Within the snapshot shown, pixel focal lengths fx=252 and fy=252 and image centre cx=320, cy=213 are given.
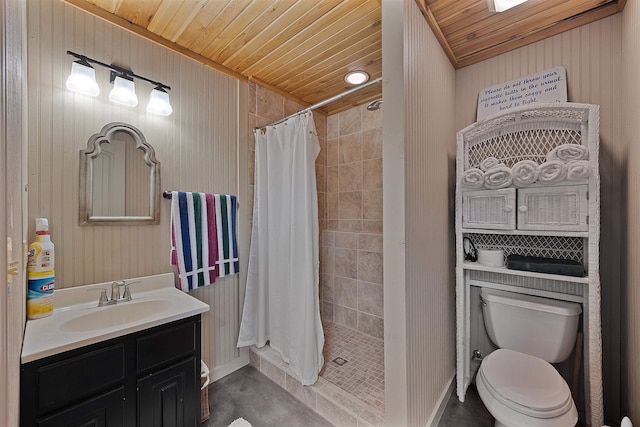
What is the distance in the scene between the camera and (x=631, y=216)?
1.24 m

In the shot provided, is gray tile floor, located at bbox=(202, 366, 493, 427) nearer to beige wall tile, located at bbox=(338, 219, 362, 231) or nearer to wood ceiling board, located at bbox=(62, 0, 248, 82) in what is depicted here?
beige wall tile, located at bbox=(338, 219, 362, 231)

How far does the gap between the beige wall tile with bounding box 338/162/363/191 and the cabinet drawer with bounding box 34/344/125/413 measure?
2.08m

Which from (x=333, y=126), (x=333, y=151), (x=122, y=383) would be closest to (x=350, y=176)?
(x=333, y=151)

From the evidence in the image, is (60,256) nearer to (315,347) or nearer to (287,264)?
(287,264)

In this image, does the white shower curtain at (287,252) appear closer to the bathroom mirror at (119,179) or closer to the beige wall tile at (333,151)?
the bathroom mirror at (119,179)

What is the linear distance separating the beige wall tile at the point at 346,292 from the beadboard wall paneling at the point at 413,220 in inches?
37.6

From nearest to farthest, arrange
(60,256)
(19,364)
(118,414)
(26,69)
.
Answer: (19,364)
(118,414)
(26,69)
(60,256)

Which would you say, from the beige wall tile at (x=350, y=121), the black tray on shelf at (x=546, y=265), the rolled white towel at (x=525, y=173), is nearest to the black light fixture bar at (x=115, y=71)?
the beige wall tile at (x=350, y=121)

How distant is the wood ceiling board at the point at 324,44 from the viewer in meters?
1.52

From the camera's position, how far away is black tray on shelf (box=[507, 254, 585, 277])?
1.33 m

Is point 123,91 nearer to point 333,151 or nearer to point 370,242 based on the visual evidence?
point 333,151

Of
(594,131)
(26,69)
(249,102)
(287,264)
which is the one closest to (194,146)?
(249,102)

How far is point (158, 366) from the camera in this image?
121 centimetres

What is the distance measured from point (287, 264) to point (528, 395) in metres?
1.48
